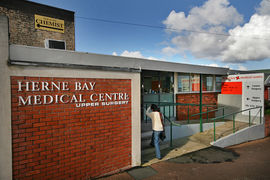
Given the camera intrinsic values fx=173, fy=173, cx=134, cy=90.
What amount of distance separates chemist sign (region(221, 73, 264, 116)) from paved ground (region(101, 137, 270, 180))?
3.20 metres

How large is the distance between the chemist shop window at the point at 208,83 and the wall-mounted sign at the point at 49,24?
1140 cm

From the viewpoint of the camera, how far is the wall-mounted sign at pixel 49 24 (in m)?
12.6

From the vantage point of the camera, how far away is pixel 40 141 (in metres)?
3.17

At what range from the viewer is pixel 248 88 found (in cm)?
841

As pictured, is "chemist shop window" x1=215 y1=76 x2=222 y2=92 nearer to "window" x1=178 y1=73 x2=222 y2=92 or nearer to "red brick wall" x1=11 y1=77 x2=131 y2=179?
"window" x1=178 y1=73 x2=222 y2=92

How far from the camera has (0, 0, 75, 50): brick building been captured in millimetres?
11602

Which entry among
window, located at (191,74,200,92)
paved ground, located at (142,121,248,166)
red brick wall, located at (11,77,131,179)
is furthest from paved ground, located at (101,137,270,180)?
window, located at (191,74,200,92)

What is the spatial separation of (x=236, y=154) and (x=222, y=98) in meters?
4.64

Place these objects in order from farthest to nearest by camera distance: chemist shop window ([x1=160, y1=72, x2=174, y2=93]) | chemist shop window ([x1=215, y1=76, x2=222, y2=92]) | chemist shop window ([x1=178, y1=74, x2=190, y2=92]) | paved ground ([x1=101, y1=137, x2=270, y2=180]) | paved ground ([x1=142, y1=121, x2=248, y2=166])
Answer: chemist shop window ([x1=215, y1=76, x2=222, y2=92]) < chemist shop window ([x1=178, y1=74, x2=190, y2=92]) < chemist shop window ([x1=160, y1=72, x2=174, y2=93]) < paved ground ([x1=142, y1=121, x2=248, y2=166]) < paved ground ([x1=101, y1=137, x2=270, y2=180])

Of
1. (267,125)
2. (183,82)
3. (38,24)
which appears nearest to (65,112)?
(183,82)

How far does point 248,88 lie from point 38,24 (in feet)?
46.1

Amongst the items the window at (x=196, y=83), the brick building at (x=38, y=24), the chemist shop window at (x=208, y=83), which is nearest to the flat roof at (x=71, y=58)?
the window at (x=196, y=83)

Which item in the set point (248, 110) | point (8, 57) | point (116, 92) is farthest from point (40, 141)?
point (248, 110)

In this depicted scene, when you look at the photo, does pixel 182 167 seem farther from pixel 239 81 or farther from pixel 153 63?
pixel 239 81
